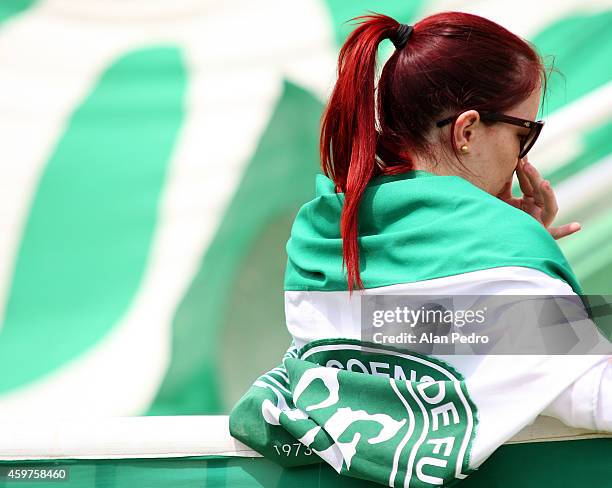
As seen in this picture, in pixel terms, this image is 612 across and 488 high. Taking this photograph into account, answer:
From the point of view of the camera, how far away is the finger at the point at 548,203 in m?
1.33

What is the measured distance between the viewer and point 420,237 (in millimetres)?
987

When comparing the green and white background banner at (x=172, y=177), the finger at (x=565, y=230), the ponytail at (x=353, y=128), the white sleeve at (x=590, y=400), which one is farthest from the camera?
the green and white background banner at (x=172, y=177)

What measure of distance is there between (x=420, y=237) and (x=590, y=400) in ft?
0.82

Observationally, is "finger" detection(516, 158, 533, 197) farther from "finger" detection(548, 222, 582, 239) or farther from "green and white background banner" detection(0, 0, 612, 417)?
"green and white background banner" detection(0, 0, 612, 417)

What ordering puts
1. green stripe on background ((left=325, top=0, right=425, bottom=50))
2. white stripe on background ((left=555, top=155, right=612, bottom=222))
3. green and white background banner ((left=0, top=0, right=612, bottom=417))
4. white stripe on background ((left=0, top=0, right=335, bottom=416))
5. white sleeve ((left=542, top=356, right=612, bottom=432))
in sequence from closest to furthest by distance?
white sleeve ((left=542, top=356, right=612, bottom=432)), white stripe on background ((left=555, top=155, right=612, bottom=222)), green and white background banner ((left=0, top=0, right=612, bottom=417)), white stripe on background ((left=0, top=0, right=335, bottom=416)), green stripe on background ((left=325, top=0, right=425, bottom=50))

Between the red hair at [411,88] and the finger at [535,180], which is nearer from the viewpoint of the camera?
the red hair at [411,88]

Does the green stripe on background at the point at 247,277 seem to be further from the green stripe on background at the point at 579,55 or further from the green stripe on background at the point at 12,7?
the green stripe on background at the point at 12,7

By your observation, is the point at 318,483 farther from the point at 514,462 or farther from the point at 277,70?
the point at 277,70

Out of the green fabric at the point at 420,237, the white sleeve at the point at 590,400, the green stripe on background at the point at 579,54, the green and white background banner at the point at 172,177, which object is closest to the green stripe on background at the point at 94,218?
the green and white background banner at the point at 172,177

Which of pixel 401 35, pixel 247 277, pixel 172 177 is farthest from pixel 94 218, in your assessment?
pixel 401 35

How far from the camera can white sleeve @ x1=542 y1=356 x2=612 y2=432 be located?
89 centimetres

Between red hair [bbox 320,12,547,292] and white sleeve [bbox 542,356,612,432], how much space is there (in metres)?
0.27

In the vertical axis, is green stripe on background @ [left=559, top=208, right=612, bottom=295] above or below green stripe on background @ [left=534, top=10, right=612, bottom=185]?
below

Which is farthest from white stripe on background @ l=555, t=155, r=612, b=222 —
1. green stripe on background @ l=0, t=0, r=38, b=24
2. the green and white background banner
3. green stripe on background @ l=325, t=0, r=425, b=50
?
green stripe on background @ l=0, t=0, r=38, b=24
